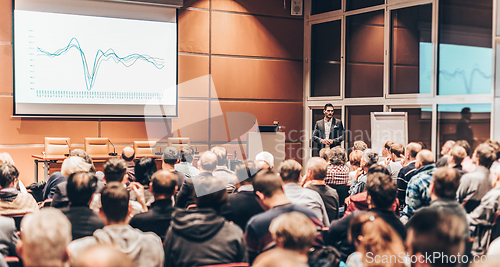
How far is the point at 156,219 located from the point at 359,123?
19.9 ft

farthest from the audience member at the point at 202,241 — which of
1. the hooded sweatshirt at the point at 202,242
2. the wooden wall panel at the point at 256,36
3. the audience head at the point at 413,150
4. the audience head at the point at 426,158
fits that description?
the wooden wall panel at the point at 256,36

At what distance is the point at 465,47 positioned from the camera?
6160 mm

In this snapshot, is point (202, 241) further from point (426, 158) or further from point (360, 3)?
point (360, 3)

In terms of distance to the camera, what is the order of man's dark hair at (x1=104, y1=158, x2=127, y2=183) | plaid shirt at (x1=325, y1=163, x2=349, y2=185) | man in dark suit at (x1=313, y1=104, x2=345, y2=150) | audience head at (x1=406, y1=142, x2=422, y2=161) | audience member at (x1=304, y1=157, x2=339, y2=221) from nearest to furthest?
1. audience member at (x1=304, y1=157, x2=339, y2=221)
2. man's dark hair at (x1=104, y1=158, x2=127, y2=183)
3. plaid shirt at (x1=325, y1=163, x2=349, y2=185)
4. audience head at (x1=406, y1=142, x2=422, y2=161)
5. man in dark suit at (x1=313, y1=104, x2=345, y2=150)

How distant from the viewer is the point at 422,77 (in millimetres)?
6770

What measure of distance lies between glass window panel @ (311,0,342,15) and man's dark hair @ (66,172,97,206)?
6.91 meters

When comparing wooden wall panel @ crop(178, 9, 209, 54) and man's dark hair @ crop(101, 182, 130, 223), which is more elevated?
wooden wall panel @ crop(178, 9, 209, 54)

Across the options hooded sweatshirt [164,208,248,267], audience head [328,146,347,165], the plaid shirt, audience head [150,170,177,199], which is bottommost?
hooded sweatshirt [164,208,248,267]

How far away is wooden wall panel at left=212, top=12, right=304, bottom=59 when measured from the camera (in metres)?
8.09

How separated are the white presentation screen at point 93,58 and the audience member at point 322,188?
477cm

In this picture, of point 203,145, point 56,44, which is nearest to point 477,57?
point 203,145

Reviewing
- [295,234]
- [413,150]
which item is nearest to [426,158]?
[413,150]

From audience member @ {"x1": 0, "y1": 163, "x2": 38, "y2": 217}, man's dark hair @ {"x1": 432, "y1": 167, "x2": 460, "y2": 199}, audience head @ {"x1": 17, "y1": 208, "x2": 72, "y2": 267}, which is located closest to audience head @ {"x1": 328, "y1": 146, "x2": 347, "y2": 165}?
man's dark hair @ {"x1": 432, "y1": 167, "x2": 460, "y2": 199}

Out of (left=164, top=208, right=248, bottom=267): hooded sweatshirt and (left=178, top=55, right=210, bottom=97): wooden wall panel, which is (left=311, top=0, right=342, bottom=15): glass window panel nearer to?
(left=178, top=55, right=210, bottom=97): wooden wall panel
